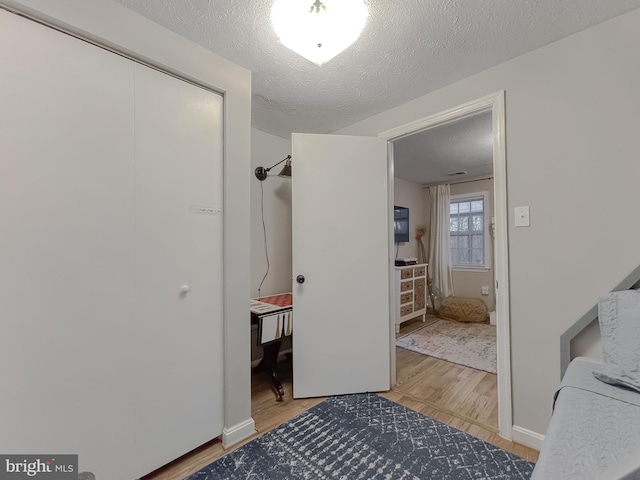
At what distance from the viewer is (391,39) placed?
149cm

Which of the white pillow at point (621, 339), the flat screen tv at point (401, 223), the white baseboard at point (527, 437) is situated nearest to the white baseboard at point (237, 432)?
the white baseboard at point (527, 437)

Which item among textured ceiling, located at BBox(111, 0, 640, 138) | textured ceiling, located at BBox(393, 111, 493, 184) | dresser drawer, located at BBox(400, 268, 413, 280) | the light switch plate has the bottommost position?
dresser drawer, located at BBox(400, 268, 413, 280)

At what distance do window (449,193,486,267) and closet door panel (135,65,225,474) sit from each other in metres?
4.30

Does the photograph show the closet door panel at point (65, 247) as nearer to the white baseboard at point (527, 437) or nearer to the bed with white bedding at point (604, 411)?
the bed with white bedding at point (604, 411)

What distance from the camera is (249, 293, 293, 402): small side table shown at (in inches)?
81.2

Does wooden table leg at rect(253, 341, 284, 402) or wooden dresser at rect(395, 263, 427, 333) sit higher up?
wooden dresser at rect(395, 263, 427, 333)

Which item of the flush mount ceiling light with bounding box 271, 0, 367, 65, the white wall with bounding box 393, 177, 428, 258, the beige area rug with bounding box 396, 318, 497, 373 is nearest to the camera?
the flush mount ceiling light with bounding box 271, 0, 367, 65

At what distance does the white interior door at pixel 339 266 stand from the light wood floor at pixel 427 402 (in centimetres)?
22

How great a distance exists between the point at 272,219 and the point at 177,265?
137cm

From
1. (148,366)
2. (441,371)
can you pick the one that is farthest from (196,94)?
(441,371)

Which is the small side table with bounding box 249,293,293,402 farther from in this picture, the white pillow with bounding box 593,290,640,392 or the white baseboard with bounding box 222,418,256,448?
the white pillow with bounding box 593,290,640,392

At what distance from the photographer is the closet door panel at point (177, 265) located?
135 cm

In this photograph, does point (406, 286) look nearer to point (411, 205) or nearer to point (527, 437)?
point (411, 205)

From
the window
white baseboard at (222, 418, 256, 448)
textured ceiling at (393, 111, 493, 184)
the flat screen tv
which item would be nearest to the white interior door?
white baseboard at (222, 418, 256, 448)
